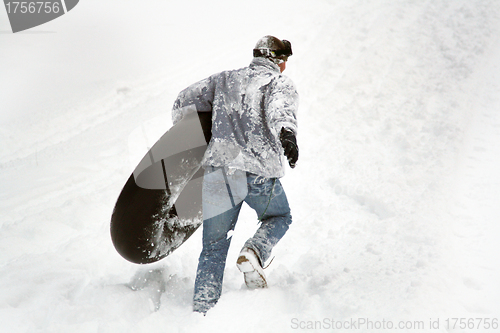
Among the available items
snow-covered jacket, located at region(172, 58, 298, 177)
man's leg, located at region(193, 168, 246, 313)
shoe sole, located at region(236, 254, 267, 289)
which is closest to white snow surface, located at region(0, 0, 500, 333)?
shoe sole, located at region(236, 254, 267, 289)

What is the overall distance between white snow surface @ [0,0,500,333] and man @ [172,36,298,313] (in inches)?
8.2

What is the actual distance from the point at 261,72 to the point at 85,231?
2268 millimetres

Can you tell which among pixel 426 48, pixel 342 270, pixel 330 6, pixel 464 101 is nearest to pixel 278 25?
pixel 330 6

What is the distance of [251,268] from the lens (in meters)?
2.03

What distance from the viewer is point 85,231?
3.18m

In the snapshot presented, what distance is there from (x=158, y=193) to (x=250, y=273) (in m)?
0.78

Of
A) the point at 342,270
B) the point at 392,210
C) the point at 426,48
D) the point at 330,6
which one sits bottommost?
the point at 392,210

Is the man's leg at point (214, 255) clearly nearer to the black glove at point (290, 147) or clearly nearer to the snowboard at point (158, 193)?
the snowboard at point (158, 193)

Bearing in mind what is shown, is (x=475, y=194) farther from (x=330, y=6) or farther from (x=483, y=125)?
(x=330, y=6)

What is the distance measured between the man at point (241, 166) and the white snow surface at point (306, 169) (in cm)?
21

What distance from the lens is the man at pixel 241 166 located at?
6.87 feet

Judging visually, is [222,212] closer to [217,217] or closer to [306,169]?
[217,217]

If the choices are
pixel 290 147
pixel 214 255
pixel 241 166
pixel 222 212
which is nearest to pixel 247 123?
pixel 241 166

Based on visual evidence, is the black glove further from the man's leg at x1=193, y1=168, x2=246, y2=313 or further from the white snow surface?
the white snow surface
